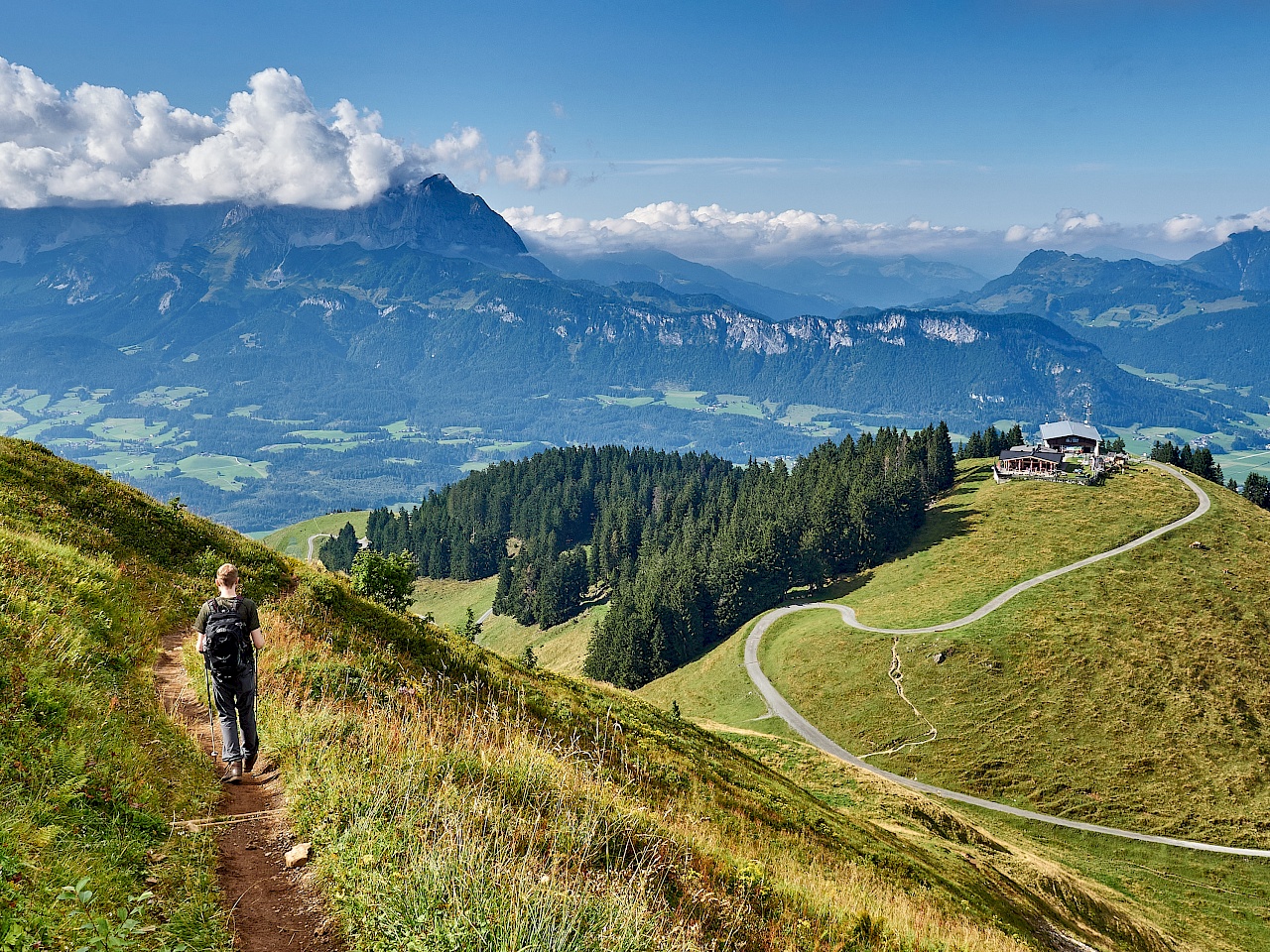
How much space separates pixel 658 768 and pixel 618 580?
122002mm

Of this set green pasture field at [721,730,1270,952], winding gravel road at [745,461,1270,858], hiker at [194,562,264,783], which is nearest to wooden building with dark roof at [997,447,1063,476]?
winding gravel road at [745,461,1270,858]

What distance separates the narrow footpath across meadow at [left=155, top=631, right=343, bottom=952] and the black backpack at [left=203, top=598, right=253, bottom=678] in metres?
1.37

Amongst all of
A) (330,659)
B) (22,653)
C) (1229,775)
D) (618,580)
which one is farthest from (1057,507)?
(22,653)

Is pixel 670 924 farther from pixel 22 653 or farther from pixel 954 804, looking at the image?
pixel 954 804

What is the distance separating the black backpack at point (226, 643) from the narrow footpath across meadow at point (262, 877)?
137cm

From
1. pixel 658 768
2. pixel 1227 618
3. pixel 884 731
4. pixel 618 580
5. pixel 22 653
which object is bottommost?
pixel 618 580

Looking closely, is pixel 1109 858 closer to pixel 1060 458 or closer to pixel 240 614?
pixel 240 614

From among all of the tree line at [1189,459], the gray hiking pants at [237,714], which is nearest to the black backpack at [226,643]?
the gray hiking pants at [237,714]

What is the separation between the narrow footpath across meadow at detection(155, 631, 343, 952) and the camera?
22.9 feet

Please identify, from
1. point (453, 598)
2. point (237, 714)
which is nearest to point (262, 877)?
point (237, 714)

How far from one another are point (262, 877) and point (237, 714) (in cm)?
360

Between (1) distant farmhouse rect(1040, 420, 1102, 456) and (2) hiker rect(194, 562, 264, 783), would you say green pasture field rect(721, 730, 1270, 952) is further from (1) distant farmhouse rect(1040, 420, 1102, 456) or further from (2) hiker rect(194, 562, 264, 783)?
(1) distant farmhouse rect(1040, 420, 1102, 456)

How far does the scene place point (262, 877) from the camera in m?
7.80

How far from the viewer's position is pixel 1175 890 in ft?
145
